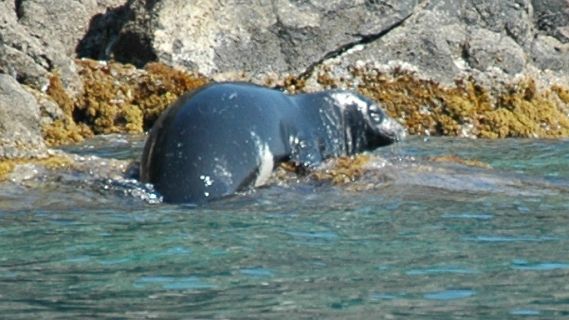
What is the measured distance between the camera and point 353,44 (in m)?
13.9

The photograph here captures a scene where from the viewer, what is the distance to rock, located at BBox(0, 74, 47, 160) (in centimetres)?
906

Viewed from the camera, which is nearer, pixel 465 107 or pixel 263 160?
pixel 263 160

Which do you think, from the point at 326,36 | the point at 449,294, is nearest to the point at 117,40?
the point at 326,36

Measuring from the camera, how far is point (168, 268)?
5.96 metres

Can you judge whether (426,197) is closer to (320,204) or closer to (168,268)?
(320,204)

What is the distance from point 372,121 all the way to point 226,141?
224cm

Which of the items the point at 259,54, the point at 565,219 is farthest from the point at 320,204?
the point at 259,54

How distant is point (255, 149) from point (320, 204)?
101cm

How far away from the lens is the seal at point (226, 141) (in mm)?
8383

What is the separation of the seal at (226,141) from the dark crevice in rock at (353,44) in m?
3.47

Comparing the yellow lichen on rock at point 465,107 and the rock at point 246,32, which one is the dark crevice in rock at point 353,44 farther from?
the yellow lichen on rock at point 465,107

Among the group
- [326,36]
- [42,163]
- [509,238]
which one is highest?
[326,36]

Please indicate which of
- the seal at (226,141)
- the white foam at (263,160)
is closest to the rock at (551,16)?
the seal at (226,141)

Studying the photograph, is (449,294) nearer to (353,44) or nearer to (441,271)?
(441,271)
